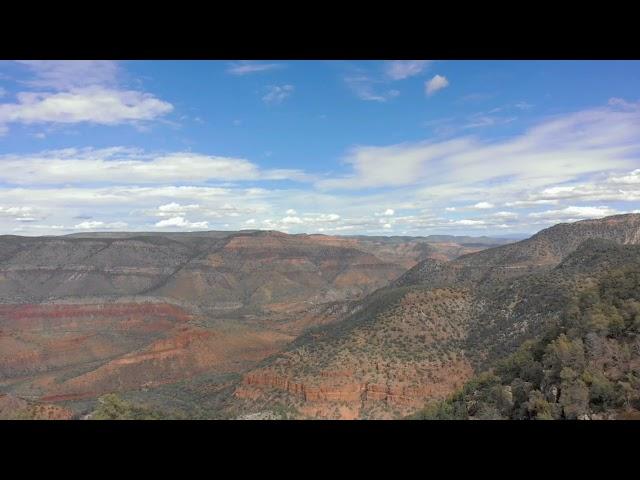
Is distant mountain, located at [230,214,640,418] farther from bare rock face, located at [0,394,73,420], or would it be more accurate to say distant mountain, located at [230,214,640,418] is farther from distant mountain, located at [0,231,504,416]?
distant mountain, located at [0,231,504,416]

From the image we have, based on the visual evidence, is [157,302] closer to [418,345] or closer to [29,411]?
[418,345]

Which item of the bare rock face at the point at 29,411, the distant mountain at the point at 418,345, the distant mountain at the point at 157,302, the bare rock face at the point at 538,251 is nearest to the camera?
the bare rock face at the point at 29,411

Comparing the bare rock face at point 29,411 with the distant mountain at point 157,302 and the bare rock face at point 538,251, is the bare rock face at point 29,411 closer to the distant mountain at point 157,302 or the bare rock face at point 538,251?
the distant mountain at point 157,302

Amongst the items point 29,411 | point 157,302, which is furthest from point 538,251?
point 157,302

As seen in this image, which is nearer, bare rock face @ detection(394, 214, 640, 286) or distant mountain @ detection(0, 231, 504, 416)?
distant mountain @ detection(0, 231, 504, 416)

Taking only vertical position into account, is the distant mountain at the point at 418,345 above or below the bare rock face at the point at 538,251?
below

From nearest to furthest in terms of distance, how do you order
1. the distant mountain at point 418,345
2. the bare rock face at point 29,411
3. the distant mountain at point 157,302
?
1. the bare rock face at point 29,411
2. the distant mountain at point 418,345
3. the distant mountain at point 157,302

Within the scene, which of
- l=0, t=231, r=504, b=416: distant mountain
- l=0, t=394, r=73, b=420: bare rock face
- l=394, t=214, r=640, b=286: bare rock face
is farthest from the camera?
l=394, t=214, r=640, b=286: bare rock face

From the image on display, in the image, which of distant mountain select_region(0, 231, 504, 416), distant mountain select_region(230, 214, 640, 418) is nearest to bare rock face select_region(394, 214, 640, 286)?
distant mountain select_region(0, 231, 504, 416)

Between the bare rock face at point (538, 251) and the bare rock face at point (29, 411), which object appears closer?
the bare rock face at point (29, 411)

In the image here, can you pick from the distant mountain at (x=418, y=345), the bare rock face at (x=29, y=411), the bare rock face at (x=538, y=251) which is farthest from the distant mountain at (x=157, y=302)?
the bare rock face at (x=29, y=411)
